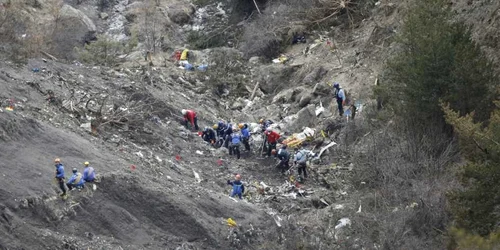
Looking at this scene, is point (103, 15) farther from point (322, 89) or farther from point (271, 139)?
point (271, 139)

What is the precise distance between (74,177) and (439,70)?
8.49m

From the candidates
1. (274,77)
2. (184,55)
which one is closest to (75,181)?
(274,77)

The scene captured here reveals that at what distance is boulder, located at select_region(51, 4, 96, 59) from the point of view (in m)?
31.9

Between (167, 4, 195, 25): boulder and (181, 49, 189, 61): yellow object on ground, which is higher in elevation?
(167, 4, 195, 25): boulder

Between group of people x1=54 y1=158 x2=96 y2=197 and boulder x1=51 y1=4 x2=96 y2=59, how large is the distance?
52.9 feet

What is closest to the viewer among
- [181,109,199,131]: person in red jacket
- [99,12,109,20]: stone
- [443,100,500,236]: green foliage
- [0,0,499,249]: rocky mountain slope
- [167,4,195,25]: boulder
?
[443,100,500,236]: green foliage

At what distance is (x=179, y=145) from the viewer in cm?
2145

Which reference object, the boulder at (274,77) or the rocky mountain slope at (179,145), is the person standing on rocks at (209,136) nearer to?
the rocky mountain slope at (179,145)

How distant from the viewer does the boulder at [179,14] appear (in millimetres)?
35812

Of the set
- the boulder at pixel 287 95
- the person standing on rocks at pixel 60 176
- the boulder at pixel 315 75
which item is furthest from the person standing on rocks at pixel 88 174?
the boulder at pixel 315 75

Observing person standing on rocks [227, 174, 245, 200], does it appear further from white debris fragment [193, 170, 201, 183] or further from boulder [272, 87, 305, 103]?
boulder [272, 87, 305, 103]

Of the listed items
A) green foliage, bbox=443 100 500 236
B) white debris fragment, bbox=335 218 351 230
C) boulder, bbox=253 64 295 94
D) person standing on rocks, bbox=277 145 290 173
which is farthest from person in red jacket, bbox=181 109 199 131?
green foliage, bbox=443 100 500 236

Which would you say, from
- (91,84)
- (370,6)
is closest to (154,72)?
(91,84)

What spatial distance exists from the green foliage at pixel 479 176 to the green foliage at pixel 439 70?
14.6 ft
